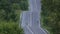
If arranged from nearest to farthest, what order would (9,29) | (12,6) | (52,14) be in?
(9,29), (52,14), (12,6)

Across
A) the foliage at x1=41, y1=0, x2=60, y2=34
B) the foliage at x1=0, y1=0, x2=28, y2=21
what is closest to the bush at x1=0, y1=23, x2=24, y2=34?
the foliage at x1=41, y1=0, x2=60, y2=34

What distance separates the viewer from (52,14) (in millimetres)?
2346

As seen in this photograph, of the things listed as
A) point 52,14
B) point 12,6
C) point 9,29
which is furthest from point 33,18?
point 9,29

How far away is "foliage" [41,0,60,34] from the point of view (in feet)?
7.52

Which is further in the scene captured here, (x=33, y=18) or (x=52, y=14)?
(x=33, y=18)

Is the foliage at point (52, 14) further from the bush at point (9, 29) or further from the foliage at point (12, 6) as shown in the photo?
the bush at point (9, 29)

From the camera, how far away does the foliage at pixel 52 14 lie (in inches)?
90.2

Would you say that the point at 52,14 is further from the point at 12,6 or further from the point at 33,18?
the point at 12,6

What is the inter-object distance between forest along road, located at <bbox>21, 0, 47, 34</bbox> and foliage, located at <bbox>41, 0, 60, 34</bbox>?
18cm

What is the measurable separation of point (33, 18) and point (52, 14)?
452 millimetres

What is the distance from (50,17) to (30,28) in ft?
1.27

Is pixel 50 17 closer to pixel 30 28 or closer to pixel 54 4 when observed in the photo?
pixel 54 4

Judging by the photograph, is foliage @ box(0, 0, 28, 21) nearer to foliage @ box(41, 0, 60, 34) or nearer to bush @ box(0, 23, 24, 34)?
foliage @ box(41, 0, 60, 34)

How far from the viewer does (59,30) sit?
7.65ft
